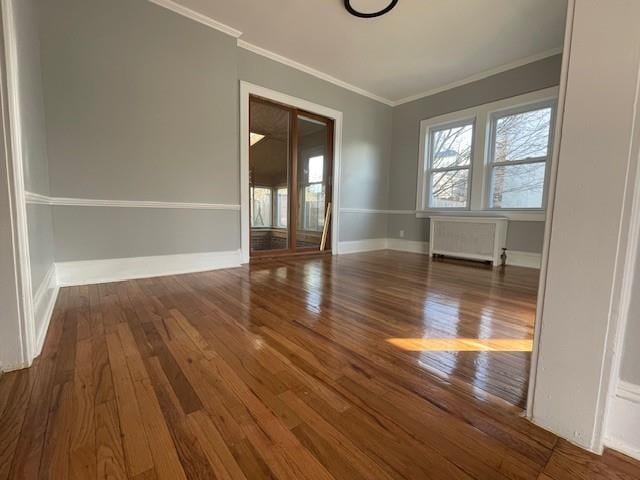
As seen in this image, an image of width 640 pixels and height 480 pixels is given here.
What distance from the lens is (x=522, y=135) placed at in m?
3.65

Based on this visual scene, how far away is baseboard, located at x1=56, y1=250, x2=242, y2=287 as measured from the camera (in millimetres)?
2320

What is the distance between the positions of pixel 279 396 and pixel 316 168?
3.73 metres

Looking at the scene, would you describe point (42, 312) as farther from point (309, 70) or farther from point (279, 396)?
point (309, 70)

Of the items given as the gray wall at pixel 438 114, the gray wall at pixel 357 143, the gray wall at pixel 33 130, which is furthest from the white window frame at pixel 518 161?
the gray wall at pixel 33 130

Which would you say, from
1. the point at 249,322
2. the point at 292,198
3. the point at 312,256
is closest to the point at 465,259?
the point at 312,256

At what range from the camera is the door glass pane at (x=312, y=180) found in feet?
13.5

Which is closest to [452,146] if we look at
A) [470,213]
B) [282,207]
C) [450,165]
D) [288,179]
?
[450,165]

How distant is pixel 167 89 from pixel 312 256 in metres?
2.61

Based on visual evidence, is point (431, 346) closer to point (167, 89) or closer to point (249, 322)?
point (249, 322)

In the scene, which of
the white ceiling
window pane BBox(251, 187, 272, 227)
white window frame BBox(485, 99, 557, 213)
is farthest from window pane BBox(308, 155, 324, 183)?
white window frame BBox(485, 99, 557, 213)

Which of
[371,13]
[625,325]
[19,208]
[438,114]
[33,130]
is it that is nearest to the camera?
[625,325]

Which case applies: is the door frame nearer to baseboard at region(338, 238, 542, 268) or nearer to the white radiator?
baseboard at region(338, 238, 542, 268)

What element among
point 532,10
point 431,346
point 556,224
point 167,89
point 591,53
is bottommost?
point 431,346

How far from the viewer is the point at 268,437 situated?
783 mm
